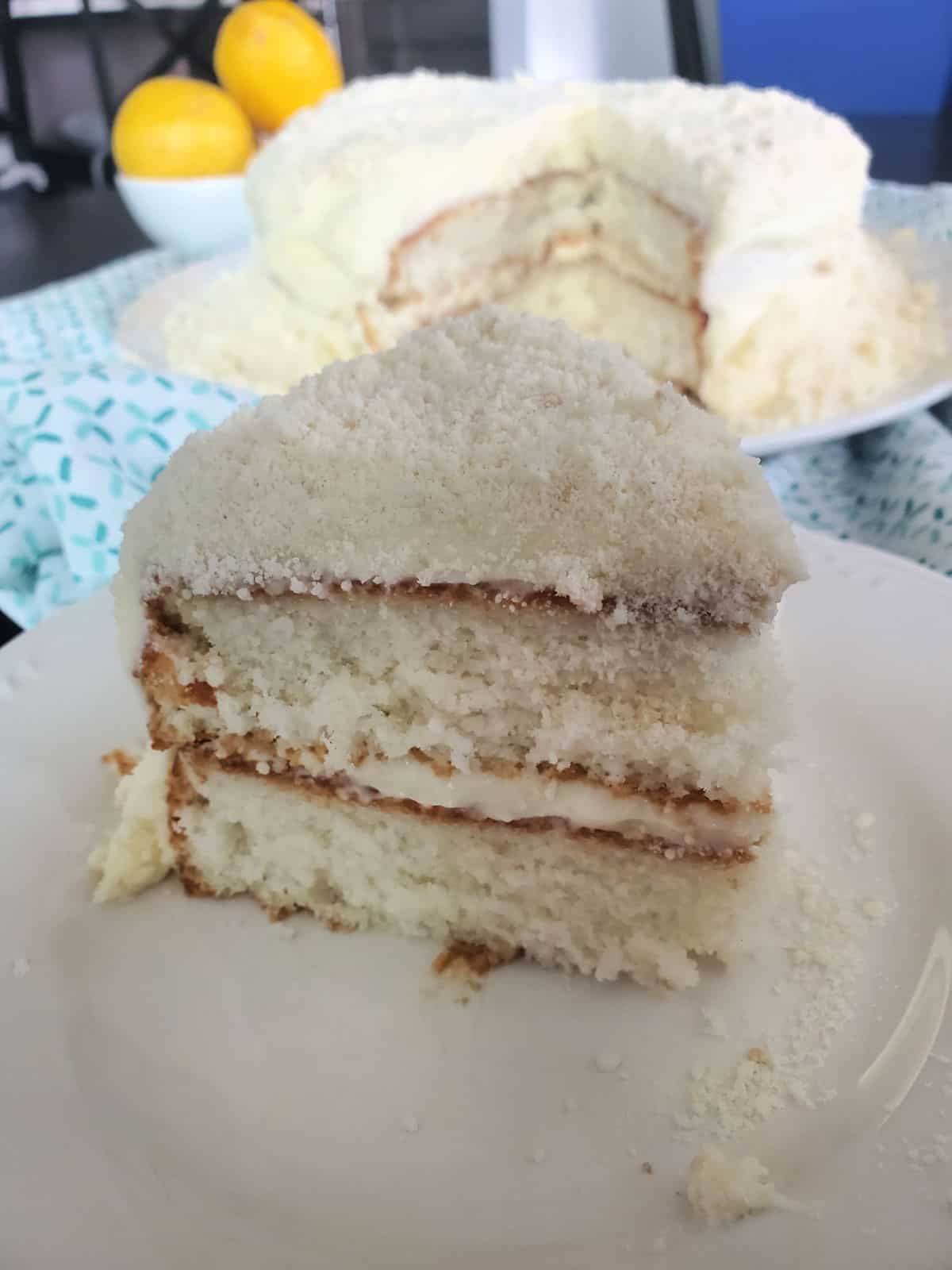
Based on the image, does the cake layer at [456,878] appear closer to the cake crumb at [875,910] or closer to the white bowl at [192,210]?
the cake crumb at [875,910]

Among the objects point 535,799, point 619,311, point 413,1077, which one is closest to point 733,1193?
point 413,1077

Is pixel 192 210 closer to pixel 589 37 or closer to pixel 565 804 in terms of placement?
pixel 565 804

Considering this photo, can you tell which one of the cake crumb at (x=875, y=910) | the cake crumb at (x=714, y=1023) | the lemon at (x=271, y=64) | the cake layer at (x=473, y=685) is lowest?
the cake crumb at (x=714, y=1023)

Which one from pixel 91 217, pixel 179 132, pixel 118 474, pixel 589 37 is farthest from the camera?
pixel 589 37

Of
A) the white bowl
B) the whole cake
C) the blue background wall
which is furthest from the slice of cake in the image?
the blue background wall

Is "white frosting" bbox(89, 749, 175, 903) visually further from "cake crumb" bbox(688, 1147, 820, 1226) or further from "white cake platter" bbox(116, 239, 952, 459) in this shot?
"white cake platter" bbox(116, 239, 952, 459)

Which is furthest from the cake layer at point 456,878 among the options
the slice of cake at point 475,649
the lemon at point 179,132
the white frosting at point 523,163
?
the lemon at point 179,132
